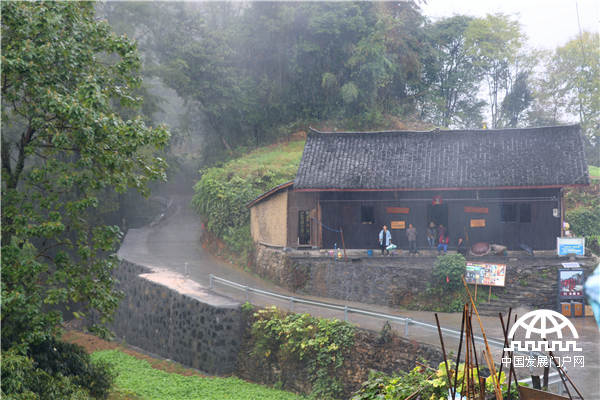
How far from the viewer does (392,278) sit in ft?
61.1

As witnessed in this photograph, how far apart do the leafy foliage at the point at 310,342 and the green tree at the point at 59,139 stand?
512cm

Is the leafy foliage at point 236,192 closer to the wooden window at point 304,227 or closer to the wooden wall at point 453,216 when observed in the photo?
the wooden window at point 304,227

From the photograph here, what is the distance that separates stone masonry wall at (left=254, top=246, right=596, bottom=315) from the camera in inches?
690

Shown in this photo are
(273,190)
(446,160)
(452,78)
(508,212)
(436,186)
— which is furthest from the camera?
(452,78)

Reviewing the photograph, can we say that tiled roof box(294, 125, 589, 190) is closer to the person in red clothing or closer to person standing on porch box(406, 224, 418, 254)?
person standing on porch box(406, 224, 418, 254)

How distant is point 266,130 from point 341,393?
90.2 feet

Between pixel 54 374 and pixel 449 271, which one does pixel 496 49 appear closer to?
pixel 449 271

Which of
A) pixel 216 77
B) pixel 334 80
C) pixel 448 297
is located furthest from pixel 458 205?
pixel 216 77

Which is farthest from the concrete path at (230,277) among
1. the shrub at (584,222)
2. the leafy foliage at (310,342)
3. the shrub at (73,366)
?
the shrub at (584,222)

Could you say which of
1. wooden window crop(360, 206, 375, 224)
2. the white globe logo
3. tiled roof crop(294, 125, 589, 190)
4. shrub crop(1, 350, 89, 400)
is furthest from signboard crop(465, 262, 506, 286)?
shrub crop(1, 350, 89, 400)

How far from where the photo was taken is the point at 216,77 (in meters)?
36.3

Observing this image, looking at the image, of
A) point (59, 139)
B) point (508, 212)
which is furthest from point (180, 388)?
point (508, 212)

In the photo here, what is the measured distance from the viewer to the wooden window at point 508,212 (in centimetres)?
1986

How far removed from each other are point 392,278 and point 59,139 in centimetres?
1165
